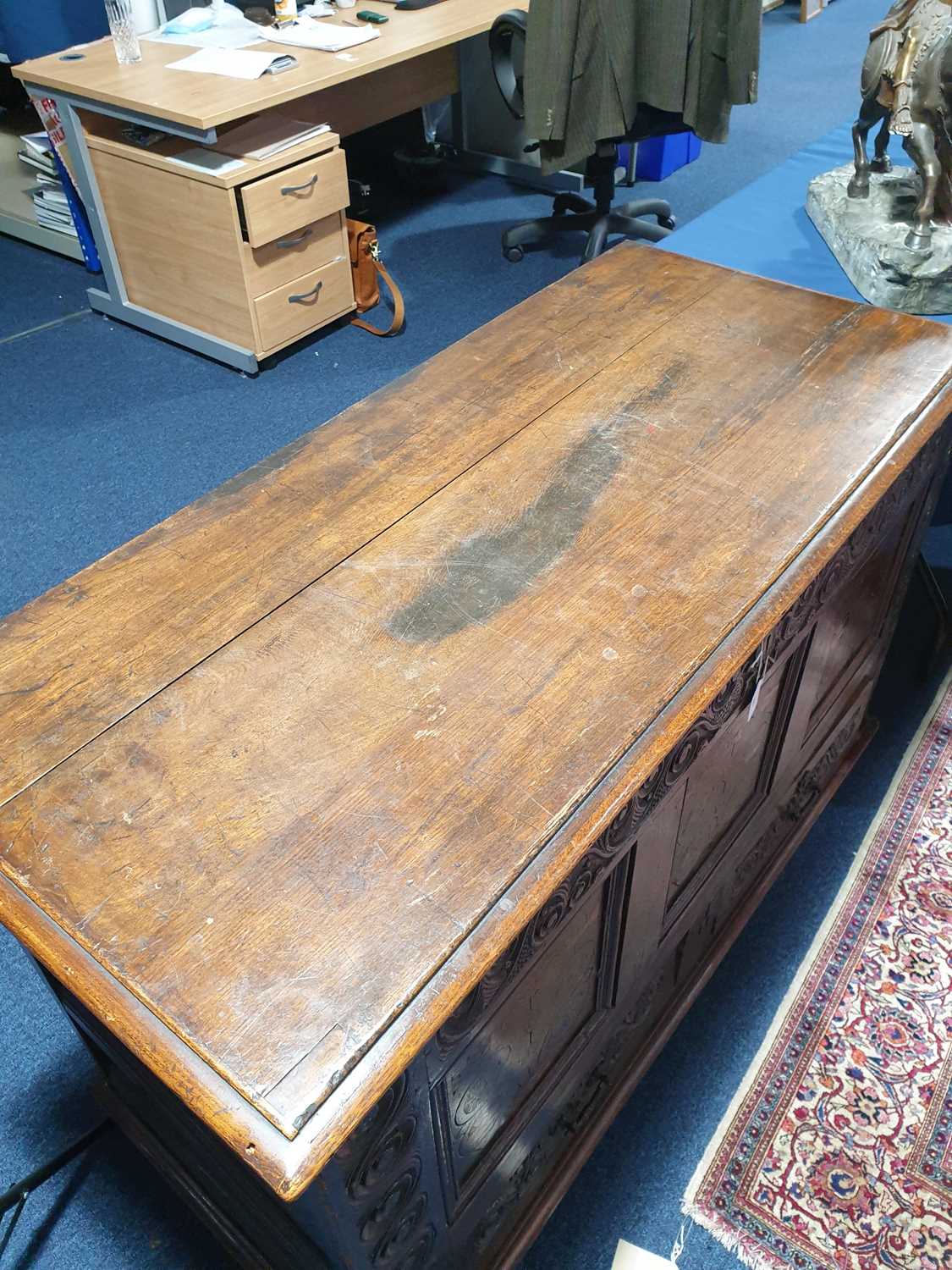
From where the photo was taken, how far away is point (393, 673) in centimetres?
90

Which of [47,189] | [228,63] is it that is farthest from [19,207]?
[228,63]

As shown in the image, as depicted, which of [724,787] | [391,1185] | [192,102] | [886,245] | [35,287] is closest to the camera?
[391,1185]

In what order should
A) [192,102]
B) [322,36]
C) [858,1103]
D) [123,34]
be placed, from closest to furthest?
[858,1103]
[192,102]
[123,34]
[322,36]

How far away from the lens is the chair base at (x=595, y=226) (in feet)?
10.2

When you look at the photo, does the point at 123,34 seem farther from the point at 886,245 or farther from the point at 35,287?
the point at 886,245

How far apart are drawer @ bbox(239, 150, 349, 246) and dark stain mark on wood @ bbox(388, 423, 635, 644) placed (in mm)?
1661

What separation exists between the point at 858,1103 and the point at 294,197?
233 centimetres

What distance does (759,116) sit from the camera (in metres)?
4.22

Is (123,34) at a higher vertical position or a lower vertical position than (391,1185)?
higher

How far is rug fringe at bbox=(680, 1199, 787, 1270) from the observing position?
1193 millimetres

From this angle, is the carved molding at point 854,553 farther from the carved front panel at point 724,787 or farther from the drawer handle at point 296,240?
the drawer handle at point 296,240

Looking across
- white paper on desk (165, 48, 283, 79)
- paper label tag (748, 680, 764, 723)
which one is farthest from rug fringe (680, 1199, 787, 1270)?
white paper on desk (165, 48, 283, 79)

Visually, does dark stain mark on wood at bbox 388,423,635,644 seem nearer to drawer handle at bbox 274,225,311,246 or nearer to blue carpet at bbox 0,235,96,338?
drawer handle at bbox 274,225,311,246

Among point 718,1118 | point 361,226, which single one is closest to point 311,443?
point 718,1118
